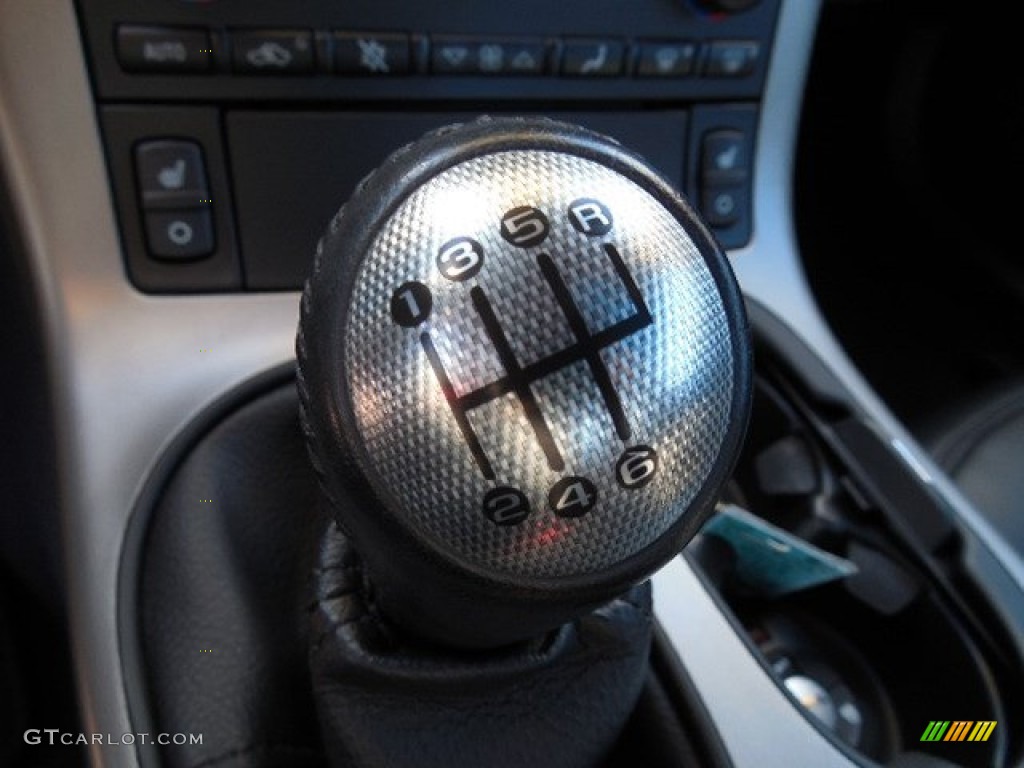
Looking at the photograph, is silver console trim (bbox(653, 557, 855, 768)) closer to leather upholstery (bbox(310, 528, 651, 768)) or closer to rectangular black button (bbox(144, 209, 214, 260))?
leather upholstery (bbox(310, 528, 651, 768))

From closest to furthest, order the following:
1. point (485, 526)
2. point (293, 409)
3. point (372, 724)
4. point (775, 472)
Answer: point (485, 526)
point (372, 724)
point (293, 409)
point (775, 472)

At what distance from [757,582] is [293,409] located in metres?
0.28

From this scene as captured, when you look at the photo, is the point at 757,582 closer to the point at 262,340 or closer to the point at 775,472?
the point at 775,472

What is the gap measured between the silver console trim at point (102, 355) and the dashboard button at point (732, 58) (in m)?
0.29

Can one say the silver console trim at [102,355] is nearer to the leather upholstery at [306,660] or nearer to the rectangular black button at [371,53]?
the leather upholstery at [306,660]

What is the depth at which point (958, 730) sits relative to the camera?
55 cm

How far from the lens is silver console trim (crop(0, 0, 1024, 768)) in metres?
0.48

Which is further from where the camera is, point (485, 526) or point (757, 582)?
point (757, 582)

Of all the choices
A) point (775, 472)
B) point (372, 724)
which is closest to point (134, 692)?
point (372, 724)

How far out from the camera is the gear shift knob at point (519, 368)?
0.89 feet

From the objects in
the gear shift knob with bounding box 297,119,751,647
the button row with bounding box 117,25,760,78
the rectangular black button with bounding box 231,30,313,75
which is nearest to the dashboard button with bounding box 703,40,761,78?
the button row with bounding box 117,25,760,78

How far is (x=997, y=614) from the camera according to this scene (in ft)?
1.86

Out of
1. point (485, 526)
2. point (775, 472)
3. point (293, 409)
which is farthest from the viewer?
point (775, 472)

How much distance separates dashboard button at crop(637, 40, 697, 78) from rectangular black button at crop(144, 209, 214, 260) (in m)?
0.26
